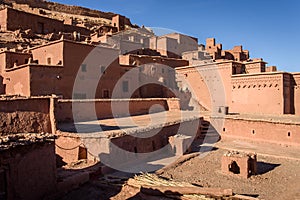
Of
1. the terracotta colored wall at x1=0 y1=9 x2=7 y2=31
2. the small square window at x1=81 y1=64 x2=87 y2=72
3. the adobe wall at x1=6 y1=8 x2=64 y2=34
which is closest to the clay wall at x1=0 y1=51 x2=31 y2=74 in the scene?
the small square window at x1=81 y1=64 x2=87 y2=72

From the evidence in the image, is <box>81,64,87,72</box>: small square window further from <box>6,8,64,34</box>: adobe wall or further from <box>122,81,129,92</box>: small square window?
<box>6,8,64,34</box>: adobe wall

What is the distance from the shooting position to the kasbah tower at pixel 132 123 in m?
8.82

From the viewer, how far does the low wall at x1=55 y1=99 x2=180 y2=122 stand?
15078 millimetres

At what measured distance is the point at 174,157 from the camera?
45.1 ft

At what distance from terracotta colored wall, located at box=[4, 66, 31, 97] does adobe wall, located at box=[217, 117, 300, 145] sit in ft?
40.6

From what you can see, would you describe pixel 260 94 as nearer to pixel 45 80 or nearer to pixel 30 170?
pixel 45 80

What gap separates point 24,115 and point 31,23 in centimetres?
1887

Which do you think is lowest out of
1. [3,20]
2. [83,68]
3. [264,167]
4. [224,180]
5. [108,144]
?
[224,180]

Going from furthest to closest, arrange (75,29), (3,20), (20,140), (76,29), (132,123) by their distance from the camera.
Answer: (76,29), (75,29), (3,20), (132,123), (20,140)

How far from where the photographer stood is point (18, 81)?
1706cm

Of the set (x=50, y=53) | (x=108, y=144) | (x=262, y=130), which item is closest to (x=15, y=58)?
(x=50, y=53)

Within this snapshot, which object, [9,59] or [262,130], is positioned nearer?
[262,130]

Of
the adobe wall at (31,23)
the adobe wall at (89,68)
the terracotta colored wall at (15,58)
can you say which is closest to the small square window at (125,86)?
the adobe wall at (89,68)

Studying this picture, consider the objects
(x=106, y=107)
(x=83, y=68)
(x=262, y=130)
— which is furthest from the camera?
(x=83, y=68)
